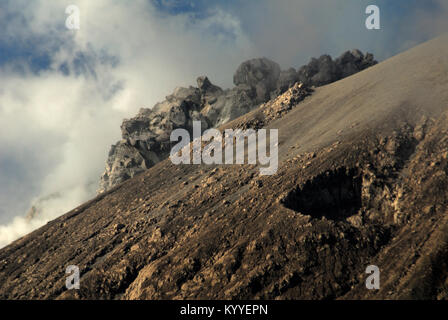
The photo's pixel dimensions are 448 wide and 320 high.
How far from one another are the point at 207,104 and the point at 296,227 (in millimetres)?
102308

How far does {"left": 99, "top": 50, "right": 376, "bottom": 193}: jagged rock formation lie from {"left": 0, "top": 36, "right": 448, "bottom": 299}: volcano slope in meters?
54.7

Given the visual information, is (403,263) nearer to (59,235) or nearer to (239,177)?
(239,177)

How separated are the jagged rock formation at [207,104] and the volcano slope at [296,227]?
179ft

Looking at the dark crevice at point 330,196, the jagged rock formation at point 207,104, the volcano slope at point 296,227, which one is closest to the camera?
the volcano slope at point 296,227

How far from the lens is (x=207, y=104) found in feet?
437

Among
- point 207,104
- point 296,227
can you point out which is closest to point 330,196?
point 296,227

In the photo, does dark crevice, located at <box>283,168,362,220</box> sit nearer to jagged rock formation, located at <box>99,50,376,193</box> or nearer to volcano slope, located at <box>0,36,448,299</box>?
volcano slope, located at <box>0,36,448,299</box>

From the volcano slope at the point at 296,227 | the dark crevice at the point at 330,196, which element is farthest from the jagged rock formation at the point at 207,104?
the dark crevice at the point at 330,196

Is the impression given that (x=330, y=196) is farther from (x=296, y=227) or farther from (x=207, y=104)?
(x=207, y=104)

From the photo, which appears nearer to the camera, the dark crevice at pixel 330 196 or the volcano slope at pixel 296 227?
the volcano slope at pixel 296 227

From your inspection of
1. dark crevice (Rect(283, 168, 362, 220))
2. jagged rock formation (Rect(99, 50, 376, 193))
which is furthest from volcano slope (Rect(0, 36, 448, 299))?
jagged rock formation (Rect(99, 50, 376, 193))

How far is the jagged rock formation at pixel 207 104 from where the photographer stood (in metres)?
115

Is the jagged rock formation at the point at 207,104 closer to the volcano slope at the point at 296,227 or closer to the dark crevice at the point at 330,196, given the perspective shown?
the volcano slope at the point at 296,227
